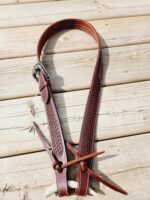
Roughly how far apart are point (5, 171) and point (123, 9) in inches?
51.0

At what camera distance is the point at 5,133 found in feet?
5.46

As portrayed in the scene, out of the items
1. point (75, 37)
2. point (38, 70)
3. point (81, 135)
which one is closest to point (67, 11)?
point (75, 37)

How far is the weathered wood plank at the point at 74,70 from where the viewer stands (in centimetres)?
184

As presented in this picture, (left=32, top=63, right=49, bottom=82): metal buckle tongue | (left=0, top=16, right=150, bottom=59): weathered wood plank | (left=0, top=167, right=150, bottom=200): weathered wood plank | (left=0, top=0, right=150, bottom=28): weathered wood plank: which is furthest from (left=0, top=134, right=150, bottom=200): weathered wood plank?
(left=0, top=0, right=150, bottom=28): weathered wood plank

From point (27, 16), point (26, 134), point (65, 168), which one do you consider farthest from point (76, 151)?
point (27, 16)

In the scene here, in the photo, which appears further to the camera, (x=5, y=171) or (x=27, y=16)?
(x=27, y=16)

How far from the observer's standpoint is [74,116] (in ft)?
5.75

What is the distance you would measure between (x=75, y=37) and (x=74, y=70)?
0.27m

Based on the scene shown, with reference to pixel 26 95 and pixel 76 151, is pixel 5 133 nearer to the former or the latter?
pixel 26 95

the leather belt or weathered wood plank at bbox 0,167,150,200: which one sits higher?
the leather belt

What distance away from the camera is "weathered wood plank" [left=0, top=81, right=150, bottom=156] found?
165 centimetres

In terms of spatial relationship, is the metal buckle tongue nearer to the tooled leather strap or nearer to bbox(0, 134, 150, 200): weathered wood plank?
the tooled leather strap

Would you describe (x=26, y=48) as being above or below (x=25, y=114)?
above

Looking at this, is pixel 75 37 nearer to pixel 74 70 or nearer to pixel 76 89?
pixel 74 70
